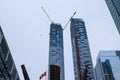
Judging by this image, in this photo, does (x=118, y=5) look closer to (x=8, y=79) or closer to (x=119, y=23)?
(x=119, y=23)

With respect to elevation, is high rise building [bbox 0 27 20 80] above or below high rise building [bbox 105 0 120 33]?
below

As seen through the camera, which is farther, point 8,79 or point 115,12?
point 115,12

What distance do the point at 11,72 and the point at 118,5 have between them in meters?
87.6

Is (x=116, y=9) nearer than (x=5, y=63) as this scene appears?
No

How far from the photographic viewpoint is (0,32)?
309ft

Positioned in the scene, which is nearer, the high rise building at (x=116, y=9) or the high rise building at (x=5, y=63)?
the high rise building at (x=5, y=63)

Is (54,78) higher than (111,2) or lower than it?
lower

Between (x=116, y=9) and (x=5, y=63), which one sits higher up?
(x=116, y=9)

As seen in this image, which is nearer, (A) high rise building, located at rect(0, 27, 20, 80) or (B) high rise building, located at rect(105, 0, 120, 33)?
Answer: (A) high rise building, located at rect(0, 27, 20, 80)

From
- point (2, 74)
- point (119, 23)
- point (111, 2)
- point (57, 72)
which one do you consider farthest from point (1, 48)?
point (111, 2)

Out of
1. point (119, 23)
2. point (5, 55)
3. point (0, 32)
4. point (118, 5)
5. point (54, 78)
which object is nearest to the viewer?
point (54, 78)

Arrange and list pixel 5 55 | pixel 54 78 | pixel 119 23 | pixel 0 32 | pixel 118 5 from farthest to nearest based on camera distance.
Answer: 1. pixel 118 5
2. pixel 119 23
3. pixel 5 55
4. pixel 0 32
5. pixel 54 78

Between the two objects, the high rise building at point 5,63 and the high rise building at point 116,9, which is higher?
the high rise building at point 116,9

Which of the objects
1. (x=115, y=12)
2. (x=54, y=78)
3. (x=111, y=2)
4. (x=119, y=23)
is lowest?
(x=54, y=78)
